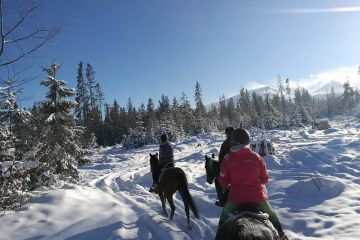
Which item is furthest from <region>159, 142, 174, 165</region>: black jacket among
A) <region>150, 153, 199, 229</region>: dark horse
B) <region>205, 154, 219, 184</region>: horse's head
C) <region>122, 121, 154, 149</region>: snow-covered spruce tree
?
<region>122, 121, 154, 149</region>: snow-covered spruce tree

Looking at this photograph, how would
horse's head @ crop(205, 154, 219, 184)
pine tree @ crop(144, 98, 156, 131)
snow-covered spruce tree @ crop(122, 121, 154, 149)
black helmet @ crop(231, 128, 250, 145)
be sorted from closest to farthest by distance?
black helmet @ crop(231, 128, 250, 145) < horse's head @ crop(205, 154, 219, 184) < snow-covered spruce tree @ crop(122, 121, 154, 149) < pine tree @ crop(144, 98, 156, 131)

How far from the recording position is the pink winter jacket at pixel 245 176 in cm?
491

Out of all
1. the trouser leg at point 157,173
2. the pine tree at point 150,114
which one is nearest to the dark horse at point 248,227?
the trouser leg at point 157,173

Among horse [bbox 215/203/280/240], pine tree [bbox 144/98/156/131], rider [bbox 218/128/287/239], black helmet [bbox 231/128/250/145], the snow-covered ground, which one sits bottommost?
the snow-covered ground

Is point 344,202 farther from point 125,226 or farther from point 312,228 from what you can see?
point 125,226

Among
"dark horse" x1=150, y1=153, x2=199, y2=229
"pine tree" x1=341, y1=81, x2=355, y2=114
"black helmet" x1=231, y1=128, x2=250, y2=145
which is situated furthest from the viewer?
"pine tree" x1=341, y1=81, x2=355, y2=114

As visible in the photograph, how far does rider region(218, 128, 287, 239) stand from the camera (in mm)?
4918

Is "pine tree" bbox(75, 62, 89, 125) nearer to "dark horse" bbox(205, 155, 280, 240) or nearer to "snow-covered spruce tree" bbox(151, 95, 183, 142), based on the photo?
"snow-covered spruce tree" bbox(151, 95, 183, 142)

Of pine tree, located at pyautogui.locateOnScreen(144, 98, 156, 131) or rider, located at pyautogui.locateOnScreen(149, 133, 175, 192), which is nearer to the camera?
rider, located at pyautogui.locateOnScreen(149, 133, 175, 192)

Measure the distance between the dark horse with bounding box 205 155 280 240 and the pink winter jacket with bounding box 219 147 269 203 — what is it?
19 centimetres

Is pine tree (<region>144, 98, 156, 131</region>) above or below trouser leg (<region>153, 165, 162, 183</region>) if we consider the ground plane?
above

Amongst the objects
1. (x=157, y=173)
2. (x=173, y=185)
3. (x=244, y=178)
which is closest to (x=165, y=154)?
(x=157, y=173)

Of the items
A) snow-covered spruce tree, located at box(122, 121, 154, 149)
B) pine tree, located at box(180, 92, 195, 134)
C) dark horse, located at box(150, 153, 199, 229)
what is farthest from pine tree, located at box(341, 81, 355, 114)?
dark horse, located at box(150, 153, 199, 229)

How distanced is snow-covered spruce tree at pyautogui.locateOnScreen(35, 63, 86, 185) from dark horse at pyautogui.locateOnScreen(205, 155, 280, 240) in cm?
1436
